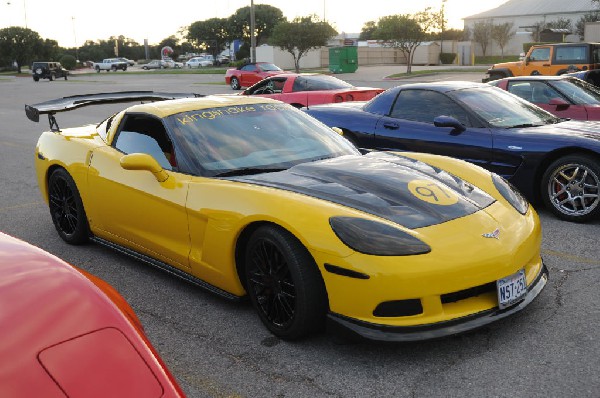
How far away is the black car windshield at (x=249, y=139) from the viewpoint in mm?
4191

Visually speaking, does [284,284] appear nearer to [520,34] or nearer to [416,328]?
[416,328]

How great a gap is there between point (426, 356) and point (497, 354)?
368 mm

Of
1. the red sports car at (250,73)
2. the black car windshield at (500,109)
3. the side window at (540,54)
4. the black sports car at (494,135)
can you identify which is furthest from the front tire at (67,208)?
the red sports car at (250,73)

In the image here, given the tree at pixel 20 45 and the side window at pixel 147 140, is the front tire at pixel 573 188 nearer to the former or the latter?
the side window at pixel 147 140

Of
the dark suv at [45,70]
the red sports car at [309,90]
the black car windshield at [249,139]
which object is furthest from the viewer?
the dark suv at [45,70]

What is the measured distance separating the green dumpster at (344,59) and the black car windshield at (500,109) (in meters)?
38.1

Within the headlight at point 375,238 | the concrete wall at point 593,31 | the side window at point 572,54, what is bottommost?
the headlight at point 375,238

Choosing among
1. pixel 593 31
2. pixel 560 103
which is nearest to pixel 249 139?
pixel 560 103

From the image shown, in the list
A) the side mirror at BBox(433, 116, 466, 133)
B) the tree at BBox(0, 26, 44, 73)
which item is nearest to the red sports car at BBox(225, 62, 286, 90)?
the side mirror at BBox(433, 116, 466, 133)

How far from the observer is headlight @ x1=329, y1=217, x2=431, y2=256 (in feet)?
10.4

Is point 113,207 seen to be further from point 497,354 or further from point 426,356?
point 497,354

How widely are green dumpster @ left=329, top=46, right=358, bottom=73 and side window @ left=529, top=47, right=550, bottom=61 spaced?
24165 millimetres

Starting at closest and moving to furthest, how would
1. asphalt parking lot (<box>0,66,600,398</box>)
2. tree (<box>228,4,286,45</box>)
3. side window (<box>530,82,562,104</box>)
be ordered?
1. asphalt parking lot (<box>0,66,600,398</box>)
2. side window (<box>530,82,562,104</box>)
3. tree (<box>228,4,286,45</box>)

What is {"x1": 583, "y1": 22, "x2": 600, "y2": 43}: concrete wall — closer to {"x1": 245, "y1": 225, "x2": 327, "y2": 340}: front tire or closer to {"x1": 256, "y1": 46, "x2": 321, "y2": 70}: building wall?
{"x1": 256, "y1": 46, "x2": 321, "y2": 70}: building wall
